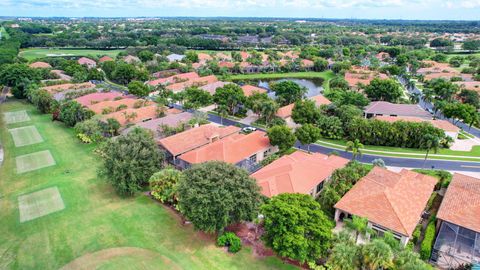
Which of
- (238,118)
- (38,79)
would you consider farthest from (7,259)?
(38,79)

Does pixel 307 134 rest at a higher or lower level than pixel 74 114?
higher

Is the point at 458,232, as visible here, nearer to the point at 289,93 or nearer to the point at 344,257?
the point at 344,257

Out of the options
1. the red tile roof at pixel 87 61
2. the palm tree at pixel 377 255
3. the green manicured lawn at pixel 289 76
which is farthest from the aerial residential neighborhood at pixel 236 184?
the red tile roof at pixel 87 61

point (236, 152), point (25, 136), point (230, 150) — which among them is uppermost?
point (230, 150)

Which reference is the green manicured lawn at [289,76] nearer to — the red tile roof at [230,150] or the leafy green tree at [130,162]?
the red tile roof at [230,150]

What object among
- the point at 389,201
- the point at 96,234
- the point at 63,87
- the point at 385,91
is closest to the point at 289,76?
the point at 385,91

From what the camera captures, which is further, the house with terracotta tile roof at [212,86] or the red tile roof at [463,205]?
the house with terracotta tile roof at [212,86]

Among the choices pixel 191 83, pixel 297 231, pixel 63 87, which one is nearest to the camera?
pixel 297 231
